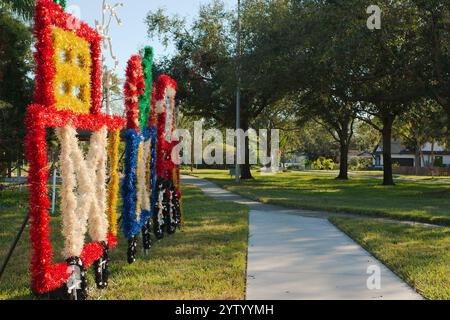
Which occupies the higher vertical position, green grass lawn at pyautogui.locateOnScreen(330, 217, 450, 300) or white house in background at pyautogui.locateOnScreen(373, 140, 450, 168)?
white house in background at pyautogui.locateOnScreen(373, 140, 450, 168)

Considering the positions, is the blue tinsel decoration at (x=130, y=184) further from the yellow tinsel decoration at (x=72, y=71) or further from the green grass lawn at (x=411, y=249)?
the green grass lawn at (x=411, y=249)

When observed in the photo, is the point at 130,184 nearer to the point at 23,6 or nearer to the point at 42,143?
the point at 42,143

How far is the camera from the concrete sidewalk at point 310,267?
6.20 metres

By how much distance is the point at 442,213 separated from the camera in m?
15.1

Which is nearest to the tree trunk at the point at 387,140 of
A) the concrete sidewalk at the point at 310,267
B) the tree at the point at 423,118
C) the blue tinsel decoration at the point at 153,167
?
the tree at the point at 423,118

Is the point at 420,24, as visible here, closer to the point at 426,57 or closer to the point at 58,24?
the point at 426,57

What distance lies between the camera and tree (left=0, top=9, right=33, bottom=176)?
17.4 m

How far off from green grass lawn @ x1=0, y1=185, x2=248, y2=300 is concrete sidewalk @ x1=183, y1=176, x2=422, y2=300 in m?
0.29

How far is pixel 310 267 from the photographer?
762cm

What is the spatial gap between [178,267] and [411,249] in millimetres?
4285

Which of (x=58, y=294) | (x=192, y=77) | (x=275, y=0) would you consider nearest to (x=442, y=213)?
(x=58, y=294)

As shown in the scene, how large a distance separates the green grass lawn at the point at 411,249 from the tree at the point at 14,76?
36.2ft

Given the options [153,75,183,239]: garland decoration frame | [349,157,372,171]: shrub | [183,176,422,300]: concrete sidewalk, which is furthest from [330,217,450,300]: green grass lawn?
[349,157,372,171]: shrub

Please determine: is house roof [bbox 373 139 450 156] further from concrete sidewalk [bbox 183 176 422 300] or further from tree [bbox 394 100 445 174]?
concrete sidewalk [bbox 183 176 422 300]
